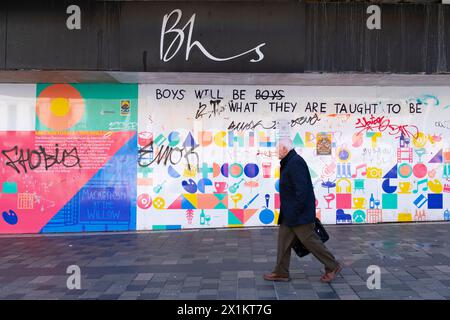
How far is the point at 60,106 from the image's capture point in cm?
877

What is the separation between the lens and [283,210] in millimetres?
5301

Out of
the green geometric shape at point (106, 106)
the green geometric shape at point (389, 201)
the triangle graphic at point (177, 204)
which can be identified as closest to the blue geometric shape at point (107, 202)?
the green geometric shape at point (106, 106)

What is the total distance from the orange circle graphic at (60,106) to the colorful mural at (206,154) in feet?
0.07

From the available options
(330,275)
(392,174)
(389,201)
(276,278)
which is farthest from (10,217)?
(392,174)

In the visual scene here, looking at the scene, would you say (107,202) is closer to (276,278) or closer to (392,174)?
(276,278)

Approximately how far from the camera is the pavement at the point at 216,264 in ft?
16.5

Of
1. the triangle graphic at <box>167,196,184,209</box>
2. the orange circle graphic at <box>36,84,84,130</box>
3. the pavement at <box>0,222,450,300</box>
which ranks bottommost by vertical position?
the pavement at <box>0,222,450,300</box>

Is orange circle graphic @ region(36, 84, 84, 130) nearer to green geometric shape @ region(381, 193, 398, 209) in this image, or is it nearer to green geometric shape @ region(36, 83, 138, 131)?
green geometric shape @ region(36, 83, 138, 131)

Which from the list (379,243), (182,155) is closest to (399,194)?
(379,243)

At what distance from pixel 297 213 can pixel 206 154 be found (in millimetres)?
4119

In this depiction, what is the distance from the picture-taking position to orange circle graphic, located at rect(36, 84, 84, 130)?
8758mm

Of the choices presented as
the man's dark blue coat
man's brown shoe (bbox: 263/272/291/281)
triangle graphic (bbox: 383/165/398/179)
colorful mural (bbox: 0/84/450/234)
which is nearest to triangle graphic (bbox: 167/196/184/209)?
colorful mural (bbox: 0/84/450/234)

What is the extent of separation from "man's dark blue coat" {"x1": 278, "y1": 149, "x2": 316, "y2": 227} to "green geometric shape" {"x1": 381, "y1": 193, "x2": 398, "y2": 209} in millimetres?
4508

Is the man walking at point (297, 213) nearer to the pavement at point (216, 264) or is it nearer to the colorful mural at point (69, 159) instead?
the pavement at point (216, 264)
